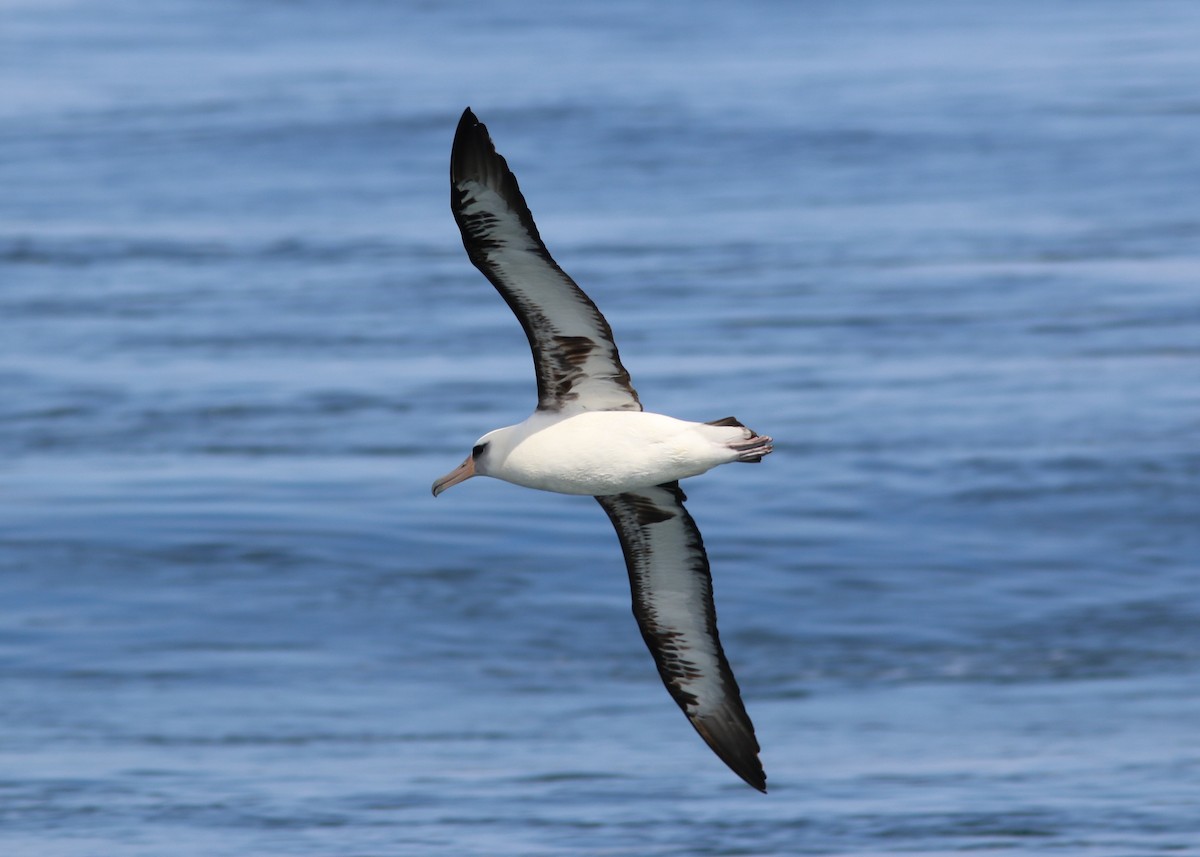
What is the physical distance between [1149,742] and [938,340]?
15.5 m

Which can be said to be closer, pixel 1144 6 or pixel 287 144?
pixel 287 144

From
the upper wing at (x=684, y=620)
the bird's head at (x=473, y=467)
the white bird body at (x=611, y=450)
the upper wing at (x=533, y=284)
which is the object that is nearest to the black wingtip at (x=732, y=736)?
the upper wing at (x=684, y=620)

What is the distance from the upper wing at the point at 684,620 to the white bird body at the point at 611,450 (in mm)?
1130

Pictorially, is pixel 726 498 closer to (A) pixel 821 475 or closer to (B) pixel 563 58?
(A) pixel 821 475

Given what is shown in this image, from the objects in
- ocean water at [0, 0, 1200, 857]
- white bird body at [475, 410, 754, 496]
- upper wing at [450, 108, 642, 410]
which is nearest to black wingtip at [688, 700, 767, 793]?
white bird body at [475, 410, 754, 496]

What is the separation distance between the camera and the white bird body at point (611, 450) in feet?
41.3

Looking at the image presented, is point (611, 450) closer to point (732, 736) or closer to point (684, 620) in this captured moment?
point (684, 620)

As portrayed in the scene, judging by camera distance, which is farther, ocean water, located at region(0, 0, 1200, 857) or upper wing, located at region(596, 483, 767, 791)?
ocean water, located at region(0, 0, 1200, 857)

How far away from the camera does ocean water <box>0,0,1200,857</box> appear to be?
26109mm

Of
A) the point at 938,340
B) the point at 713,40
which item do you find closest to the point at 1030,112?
the point at 713,40

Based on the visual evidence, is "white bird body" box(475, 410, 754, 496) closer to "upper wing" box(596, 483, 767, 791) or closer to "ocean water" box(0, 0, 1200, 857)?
"upper wing" box(596, 483, 767, 791)

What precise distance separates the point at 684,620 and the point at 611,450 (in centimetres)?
229

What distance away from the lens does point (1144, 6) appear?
76.9m

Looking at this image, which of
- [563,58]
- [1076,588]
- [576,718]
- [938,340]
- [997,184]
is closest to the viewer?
[576,718]
